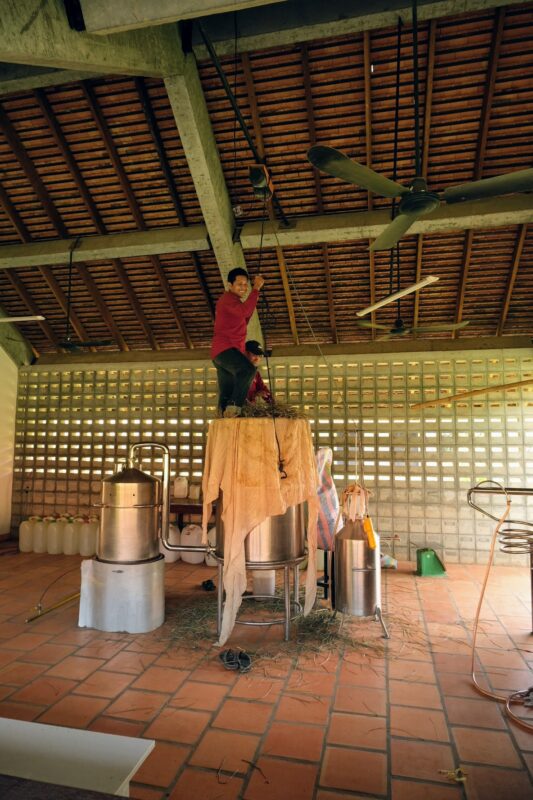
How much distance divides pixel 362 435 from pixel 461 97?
4861mm

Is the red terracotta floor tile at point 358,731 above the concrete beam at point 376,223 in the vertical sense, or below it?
below

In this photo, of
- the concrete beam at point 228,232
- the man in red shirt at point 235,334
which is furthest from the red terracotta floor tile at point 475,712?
the concrete beam at point 228,232

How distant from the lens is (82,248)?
7242 millimetres

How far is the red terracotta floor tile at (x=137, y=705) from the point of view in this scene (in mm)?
3064

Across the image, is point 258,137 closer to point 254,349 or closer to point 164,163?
point 164,163

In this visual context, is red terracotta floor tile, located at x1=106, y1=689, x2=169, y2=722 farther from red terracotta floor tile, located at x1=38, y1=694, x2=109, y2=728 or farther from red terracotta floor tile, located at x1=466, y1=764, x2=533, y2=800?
red terracotta floor tile, located at x1=466, y1=764, x2=533, y2=800

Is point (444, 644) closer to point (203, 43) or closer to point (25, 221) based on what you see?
point (203, 43)

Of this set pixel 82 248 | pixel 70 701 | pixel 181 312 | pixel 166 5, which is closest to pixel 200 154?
pixel 166 5

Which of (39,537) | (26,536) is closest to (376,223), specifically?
(39,537)

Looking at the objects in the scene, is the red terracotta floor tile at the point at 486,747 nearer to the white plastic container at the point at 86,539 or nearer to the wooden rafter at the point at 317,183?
the wooden rafter at the point at 317,183

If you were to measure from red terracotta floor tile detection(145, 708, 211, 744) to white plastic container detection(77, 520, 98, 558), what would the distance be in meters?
5.42

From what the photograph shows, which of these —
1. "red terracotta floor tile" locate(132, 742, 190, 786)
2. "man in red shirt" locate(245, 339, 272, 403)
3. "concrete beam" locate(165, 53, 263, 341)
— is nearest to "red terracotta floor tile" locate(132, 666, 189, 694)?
"red terracotta floor tile" locate(132, 742, 190, 786)

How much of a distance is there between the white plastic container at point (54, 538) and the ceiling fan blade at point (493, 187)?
297 inches

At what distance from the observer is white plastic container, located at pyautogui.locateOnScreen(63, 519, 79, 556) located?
26.6 feet
